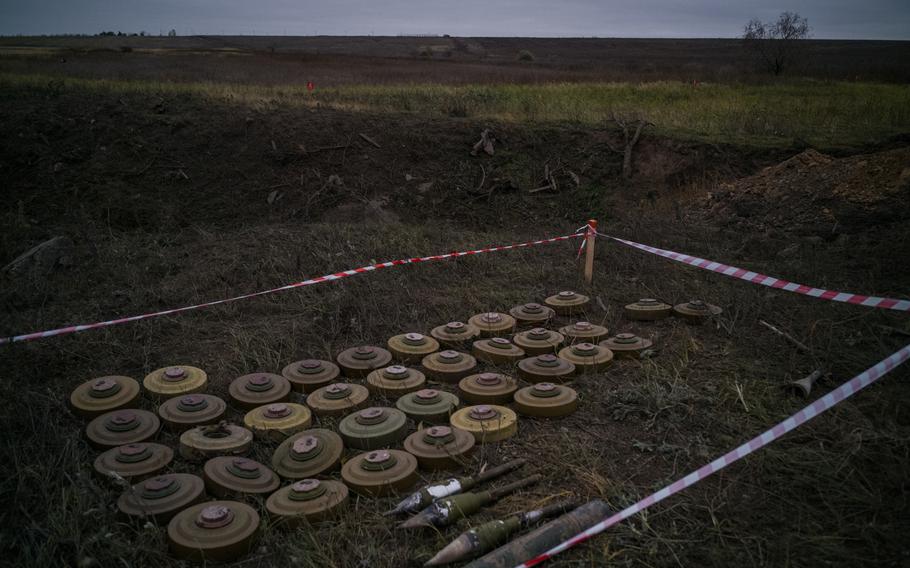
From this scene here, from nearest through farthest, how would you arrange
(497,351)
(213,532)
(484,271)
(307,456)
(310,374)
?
(213,532) → (307,456) → (310,374) → (497,351) → (484,271)

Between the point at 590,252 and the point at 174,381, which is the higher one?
the point at 590,252

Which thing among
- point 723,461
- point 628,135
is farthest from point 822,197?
point 723,461

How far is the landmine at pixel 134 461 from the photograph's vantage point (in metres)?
3.62

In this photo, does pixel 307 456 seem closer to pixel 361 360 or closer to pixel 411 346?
pixel 361 360

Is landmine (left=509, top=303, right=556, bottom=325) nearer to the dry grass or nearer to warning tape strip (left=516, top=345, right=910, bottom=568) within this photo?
the dry grass

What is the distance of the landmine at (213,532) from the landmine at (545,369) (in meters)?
2.45

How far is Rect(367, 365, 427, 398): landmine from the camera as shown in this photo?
4.79 m

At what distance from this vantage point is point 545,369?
5.01 metres

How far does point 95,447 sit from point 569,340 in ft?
12.9

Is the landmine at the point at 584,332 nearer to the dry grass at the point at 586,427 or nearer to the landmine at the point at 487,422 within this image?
A: the dry grass at the point at 586,427

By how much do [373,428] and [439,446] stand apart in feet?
1.64

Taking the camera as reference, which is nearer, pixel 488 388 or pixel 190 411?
pixel 190 411

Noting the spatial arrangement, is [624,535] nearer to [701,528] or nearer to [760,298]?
[701,528]

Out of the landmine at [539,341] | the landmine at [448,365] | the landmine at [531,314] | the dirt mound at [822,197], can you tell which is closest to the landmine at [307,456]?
the landmine at [448,365]
